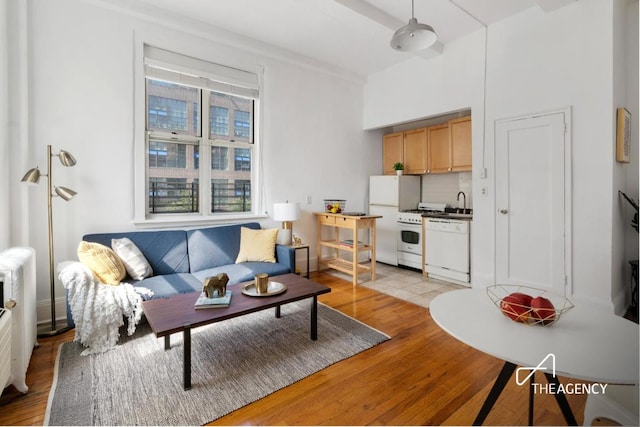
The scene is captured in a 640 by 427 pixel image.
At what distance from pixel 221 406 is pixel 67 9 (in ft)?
12.0

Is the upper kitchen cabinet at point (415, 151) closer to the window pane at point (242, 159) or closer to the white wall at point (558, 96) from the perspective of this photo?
the white wall at point (558, 96)

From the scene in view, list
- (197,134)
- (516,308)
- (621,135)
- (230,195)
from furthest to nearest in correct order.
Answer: (230,195)
(197,134)
(621,135)
(516,308)

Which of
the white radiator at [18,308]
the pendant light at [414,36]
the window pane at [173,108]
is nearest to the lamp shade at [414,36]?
the pendant light at [414,36]

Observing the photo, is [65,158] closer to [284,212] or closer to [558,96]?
[284,212]

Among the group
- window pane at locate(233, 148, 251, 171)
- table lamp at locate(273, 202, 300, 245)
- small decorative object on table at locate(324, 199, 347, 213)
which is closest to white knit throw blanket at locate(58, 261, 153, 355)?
table lamp at locate(273, 202, 300, 245)

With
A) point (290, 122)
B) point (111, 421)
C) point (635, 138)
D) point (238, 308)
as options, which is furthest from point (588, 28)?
point (111, 421)

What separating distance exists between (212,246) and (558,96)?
155 inches

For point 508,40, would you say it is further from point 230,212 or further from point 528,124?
point 230,212

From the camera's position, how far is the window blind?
3359 millimetres

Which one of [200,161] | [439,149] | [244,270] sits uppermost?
[439,149]

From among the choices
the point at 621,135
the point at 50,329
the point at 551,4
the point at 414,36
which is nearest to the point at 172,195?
the point at 50,329

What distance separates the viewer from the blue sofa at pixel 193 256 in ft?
9.47

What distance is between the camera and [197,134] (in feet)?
12.4

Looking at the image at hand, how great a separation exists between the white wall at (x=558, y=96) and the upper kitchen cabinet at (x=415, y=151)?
0.70 m
